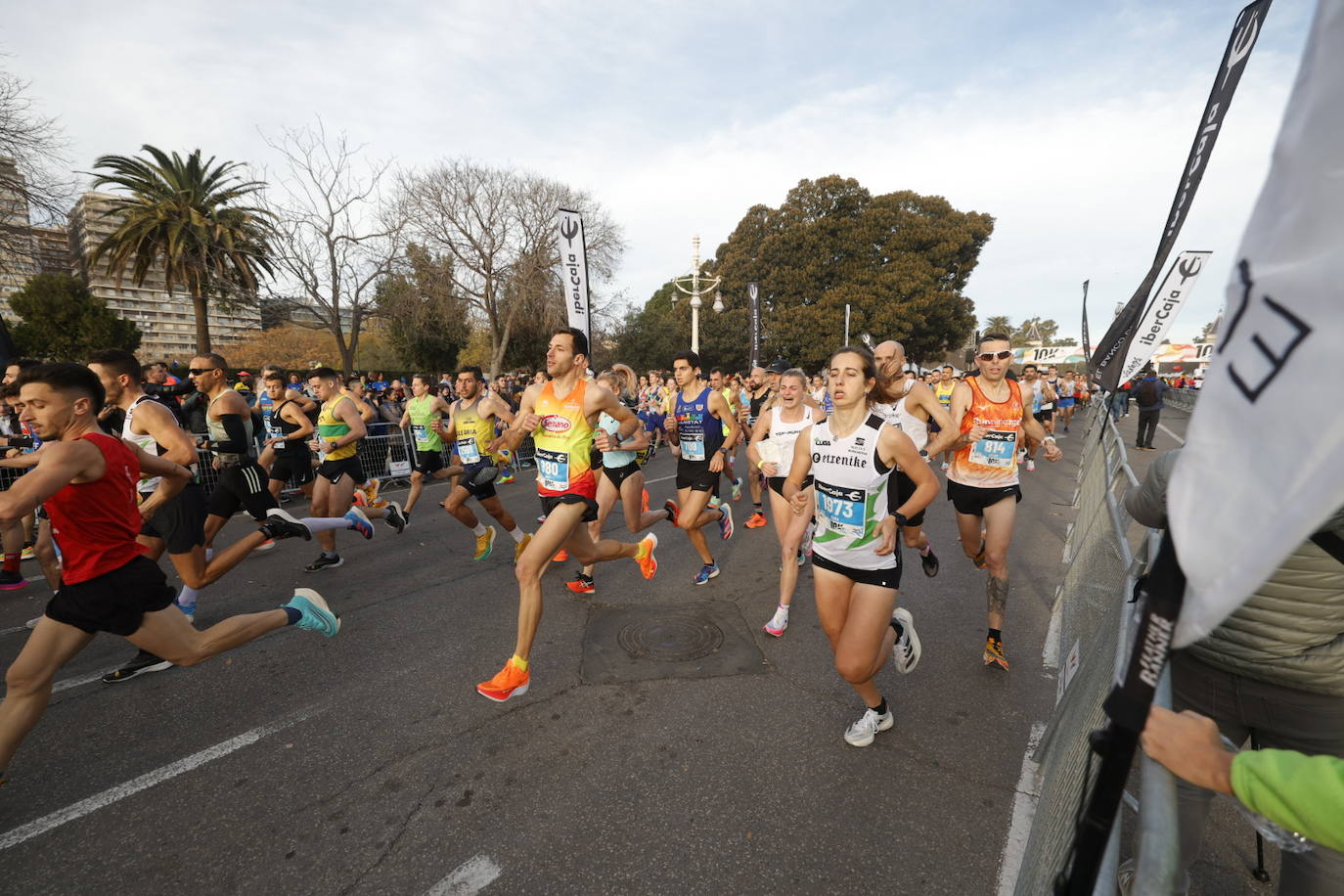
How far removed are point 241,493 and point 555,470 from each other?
10.9 feet

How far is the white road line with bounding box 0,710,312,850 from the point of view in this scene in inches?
101

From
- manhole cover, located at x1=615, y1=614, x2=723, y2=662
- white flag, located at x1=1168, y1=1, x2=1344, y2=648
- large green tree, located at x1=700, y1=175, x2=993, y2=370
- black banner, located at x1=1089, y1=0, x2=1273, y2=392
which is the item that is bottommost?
manhole cover, located at x1=615, y1=614, x2=723, y2=662

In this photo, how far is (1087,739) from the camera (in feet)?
5.29

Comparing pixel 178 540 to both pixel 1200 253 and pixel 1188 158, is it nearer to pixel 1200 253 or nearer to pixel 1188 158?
pixel 1188 158

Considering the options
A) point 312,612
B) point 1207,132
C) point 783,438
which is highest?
point 1207,132

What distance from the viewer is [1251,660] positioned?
5.42 ft

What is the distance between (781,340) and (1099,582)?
34216mm

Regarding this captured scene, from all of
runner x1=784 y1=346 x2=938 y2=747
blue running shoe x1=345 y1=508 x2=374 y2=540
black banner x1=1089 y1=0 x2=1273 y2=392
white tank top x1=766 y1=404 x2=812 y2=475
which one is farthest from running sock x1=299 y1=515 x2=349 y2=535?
black banner x1=1089 y1=0 x2=1273 y2=392

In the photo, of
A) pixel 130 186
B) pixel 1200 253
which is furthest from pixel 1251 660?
pixel 130 186

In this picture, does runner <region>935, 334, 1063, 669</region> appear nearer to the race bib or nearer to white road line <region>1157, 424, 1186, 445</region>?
the race bib

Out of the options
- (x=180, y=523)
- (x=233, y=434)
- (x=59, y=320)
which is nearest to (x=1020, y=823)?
(x=180, y=523)

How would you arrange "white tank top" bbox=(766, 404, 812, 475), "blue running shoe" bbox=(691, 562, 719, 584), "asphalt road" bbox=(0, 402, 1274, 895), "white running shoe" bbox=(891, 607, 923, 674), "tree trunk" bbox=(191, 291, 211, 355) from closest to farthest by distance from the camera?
"asphalt road" bbox=(0, 402, 1274, 895) < "white running shoe" bbox=(891, 607, 923, 674) < "white tank top" bbox=(766, 404, 812, 475) < "blue running shoe" bbox=(691, 562, 719, 584) < "tree trunk" bbox=(191, 291, 211, 355)

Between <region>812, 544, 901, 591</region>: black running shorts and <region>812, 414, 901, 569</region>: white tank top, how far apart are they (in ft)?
0.06

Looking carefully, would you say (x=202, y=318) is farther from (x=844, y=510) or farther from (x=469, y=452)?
(x=844, y=510)
